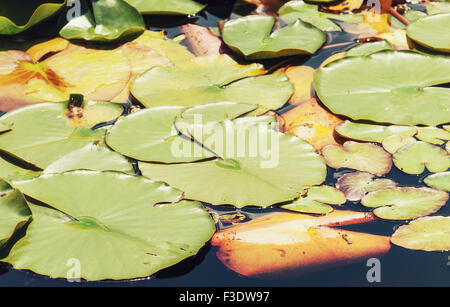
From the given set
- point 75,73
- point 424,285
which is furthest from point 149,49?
point 424,285

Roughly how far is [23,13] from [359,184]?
1.57 m

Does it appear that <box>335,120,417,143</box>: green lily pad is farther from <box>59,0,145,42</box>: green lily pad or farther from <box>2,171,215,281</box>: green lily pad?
<box>59,0,145,42</box>: green lily pad

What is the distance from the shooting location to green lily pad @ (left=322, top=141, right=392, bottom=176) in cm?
152

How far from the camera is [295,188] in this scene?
4.71 ft

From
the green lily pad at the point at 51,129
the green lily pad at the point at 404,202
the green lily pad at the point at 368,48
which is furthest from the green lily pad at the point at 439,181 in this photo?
the green lily pad at the point at 51,129

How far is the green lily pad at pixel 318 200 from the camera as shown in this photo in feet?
4.55

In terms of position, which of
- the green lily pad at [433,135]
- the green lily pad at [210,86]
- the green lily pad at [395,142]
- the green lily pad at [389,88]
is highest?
the green lily pad at [389,88]

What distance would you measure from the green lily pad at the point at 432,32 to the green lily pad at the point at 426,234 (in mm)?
938

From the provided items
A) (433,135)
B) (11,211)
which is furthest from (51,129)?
(433,135)

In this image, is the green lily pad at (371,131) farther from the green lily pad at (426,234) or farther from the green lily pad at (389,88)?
the green lily pad at (426,234)

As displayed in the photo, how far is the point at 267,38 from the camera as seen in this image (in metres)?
2.12

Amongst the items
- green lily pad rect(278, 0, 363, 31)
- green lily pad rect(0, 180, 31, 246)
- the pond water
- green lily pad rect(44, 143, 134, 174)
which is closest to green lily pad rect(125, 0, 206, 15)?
green lily pad rect(278, 0, 363, 31)

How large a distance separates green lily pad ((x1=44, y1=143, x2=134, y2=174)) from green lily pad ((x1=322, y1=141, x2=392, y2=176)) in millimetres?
575

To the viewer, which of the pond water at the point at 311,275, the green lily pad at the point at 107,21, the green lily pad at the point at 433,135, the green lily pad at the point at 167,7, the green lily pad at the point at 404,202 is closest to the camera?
the pond water at the point at 311,275
